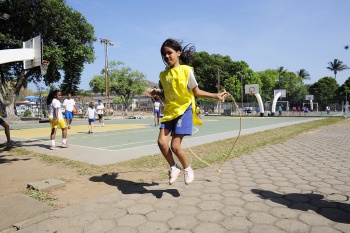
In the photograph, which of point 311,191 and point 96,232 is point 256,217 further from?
point 96,232

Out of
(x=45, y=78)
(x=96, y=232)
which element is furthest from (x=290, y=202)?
(x=45, y=78)

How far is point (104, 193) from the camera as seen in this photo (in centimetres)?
366

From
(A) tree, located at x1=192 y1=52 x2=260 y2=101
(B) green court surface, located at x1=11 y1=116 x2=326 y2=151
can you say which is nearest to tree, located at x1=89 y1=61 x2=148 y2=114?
(A) tree, located at x1=192 y1=52 x2=260 y2=101

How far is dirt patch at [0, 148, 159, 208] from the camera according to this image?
3.65 m

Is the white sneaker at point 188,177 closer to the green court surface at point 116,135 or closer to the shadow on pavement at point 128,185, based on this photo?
the shadow on pavement at point 128,185

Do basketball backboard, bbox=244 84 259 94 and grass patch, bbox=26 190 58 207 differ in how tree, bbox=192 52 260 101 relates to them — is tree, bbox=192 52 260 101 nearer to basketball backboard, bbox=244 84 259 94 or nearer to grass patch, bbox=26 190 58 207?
basketball backboard, bbox=244 84 259 94

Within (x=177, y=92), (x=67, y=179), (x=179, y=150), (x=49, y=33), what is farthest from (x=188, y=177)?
(x=49, y=33)

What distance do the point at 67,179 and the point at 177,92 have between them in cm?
254

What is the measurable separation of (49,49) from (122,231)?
78.6 ft

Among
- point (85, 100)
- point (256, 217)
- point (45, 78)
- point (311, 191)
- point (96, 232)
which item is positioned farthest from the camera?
point (85, 100)

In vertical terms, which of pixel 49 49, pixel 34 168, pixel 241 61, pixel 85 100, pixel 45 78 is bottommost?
pixel 34 168

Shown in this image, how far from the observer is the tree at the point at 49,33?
2241 cm

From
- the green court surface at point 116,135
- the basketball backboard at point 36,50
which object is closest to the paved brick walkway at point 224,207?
the green court surface at point 116,135

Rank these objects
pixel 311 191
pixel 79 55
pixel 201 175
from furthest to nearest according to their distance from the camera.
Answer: pixel 79 55 → pixel 201 175 → pixel 311 191
